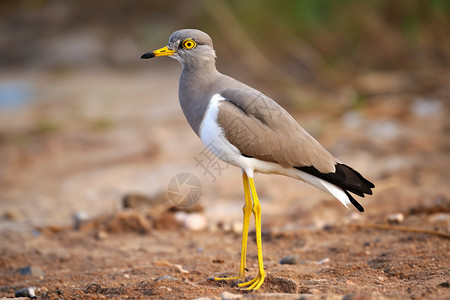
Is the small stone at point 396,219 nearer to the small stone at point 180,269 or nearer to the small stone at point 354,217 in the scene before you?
the small stone at point 354,217

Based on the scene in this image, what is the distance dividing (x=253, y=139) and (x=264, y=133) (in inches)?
4.3

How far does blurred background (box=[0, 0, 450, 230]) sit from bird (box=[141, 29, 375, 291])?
2.01 m

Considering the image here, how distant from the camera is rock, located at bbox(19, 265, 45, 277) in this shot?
441 centimetres

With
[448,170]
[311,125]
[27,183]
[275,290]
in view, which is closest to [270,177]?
[311,125]

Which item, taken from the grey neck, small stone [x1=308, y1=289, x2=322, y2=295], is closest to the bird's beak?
the grey neck

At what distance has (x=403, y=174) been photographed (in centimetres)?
657

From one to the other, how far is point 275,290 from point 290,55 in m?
8.82

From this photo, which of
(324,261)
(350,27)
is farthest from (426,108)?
(324,261)

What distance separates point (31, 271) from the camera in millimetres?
4422

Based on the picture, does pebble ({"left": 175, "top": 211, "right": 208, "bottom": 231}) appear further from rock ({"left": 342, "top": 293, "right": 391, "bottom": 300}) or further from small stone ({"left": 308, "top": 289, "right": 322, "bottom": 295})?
rock ({"left": 342, "top": 293, "right": 391, "bottom": 300})

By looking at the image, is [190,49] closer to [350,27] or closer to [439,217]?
[439,217]

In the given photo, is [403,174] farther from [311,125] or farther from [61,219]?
[61,219]

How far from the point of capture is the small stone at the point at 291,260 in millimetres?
4387

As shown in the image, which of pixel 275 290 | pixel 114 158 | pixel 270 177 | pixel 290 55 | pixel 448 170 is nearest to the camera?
pixel 275 290
